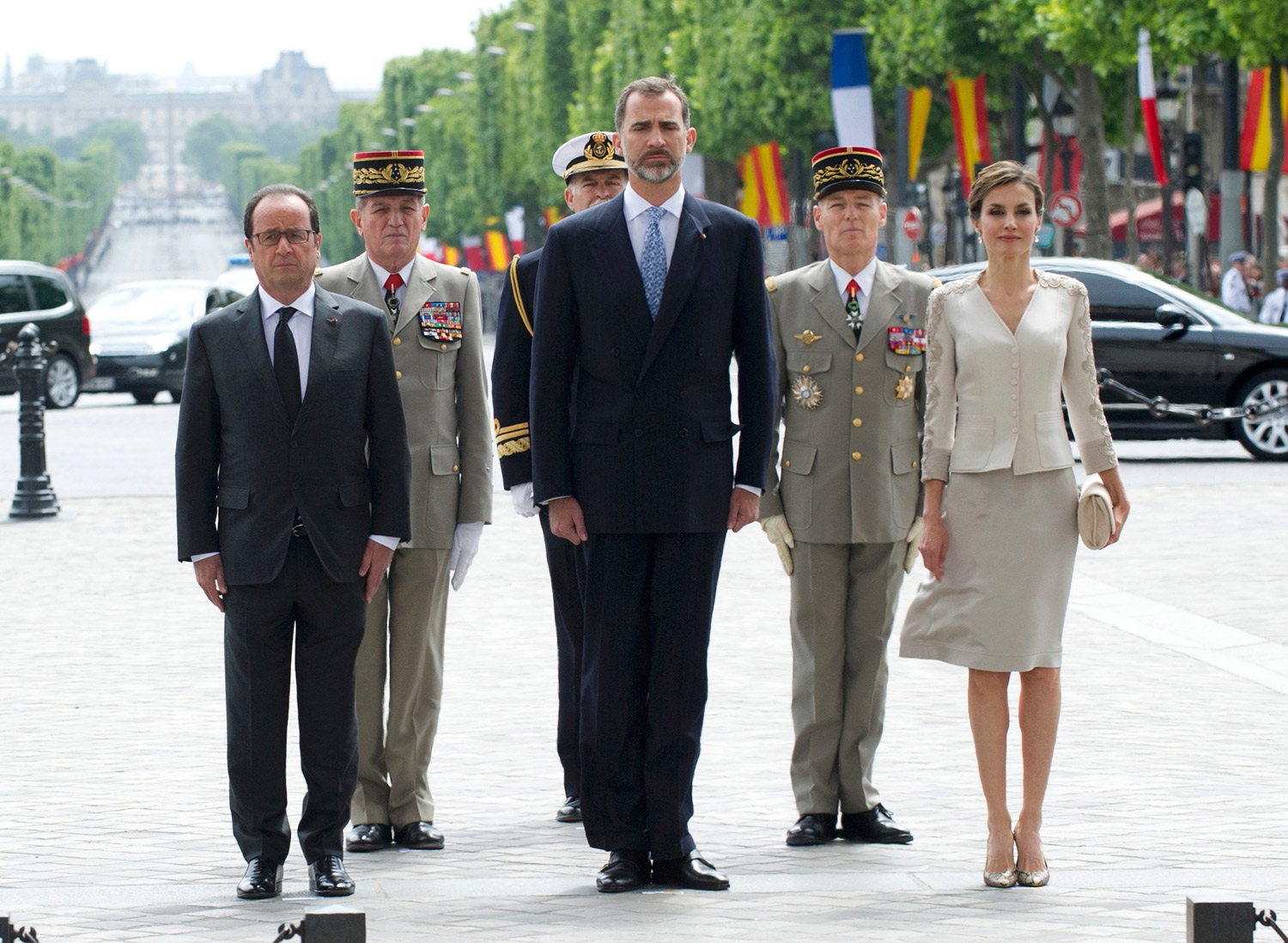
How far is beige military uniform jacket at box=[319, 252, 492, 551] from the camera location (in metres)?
6.05

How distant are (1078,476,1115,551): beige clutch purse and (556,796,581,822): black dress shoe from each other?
5.47 feet

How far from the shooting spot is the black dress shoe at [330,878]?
5281 millimetres

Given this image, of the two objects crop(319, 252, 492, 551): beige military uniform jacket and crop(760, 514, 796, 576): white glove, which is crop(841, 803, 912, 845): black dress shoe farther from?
crop(319, 252, 492, 551): beige military uniform jacket

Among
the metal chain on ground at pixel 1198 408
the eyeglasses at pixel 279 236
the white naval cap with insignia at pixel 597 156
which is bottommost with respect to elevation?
the metal chain on ground at pixel 1198 408

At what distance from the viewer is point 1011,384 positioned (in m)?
5.48

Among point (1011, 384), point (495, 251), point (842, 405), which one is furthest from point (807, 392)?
point (495, 251)

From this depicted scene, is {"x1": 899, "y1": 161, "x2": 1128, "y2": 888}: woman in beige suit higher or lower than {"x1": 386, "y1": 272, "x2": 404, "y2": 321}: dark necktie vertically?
lower

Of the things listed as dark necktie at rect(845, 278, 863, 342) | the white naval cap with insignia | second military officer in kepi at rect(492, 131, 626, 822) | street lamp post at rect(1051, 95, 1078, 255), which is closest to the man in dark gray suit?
second military officer in kepi at rect(492, 131, 626, 822)

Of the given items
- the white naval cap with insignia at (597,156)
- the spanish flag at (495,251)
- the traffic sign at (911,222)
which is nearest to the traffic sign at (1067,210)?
the traffic sign at (911,222)

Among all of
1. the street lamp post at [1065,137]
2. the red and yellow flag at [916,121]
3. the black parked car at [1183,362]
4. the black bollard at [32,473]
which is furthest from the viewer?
the red and yellow flag at [916,121]

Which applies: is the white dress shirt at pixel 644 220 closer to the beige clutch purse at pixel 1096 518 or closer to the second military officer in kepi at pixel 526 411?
the second military officer in kepi at pixel 526 411

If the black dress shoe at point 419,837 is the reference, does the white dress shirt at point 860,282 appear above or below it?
above

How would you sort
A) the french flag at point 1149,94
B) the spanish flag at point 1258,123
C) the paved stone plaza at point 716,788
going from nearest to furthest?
1. the paved stone plaza at point 716,788
2. the spanish flag at point 1258,123
3. the french flag at point 1149,94

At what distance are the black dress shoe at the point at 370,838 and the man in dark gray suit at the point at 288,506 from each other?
18.9 inches
